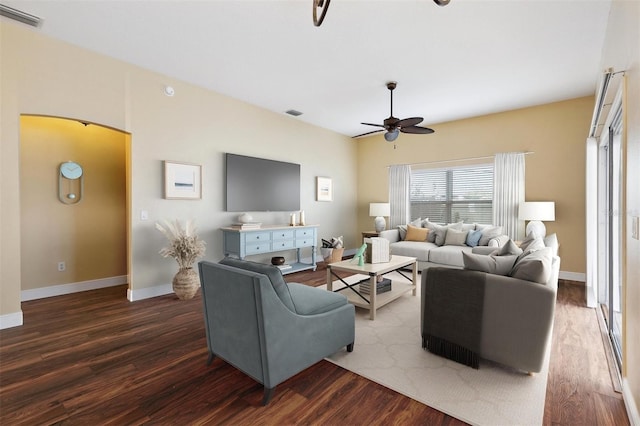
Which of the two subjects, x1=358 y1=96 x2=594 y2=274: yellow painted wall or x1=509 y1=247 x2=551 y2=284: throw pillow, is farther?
Result: x1=358 y1=96 x2=594 y2=274: yellow painted wall

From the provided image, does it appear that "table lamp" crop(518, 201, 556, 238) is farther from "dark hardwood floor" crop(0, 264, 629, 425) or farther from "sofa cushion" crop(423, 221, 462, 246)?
"dark hardwood floor" crop(0, 264, 629, 425)

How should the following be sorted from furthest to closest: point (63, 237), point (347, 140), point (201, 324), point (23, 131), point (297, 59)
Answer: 1. point (347, 140)
2. point (63, 237)
3. point (23, 131)
4. point (297, 59)
5. point (201, 324)

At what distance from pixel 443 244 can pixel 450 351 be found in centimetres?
337

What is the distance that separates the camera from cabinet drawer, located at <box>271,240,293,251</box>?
4.97 meters

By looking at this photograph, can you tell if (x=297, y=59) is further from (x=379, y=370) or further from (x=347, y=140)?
(x=347, y=140)

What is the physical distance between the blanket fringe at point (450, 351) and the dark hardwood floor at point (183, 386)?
46 centimetres

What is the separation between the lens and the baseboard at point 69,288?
3.87m

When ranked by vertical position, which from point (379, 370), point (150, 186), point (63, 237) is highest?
point (150, 186)

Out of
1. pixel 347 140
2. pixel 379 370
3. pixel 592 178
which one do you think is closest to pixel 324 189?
pixel 347 140

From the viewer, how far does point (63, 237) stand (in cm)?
416

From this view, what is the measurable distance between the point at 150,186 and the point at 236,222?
142cm

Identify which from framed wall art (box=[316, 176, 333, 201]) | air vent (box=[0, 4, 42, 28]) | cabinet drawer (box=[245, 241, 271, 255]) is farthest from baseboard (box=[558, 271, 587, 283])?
air vent (box=[0, 4, 42, 28])

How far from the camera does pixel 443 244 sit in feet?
18.0

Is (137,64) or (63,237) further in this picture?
(63,237)
